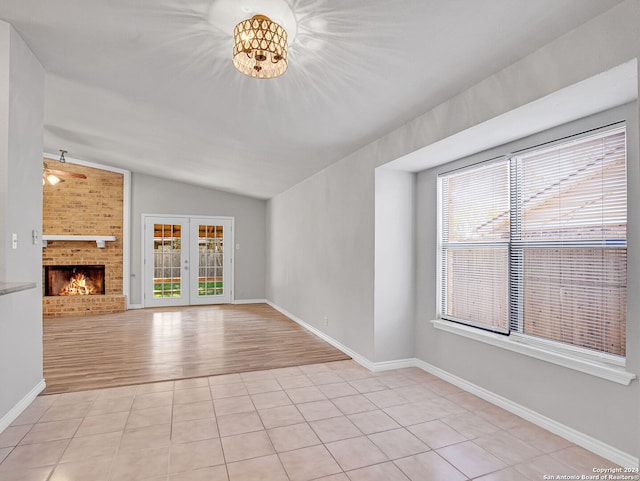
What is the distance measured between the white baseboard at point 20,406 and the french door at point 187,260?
4717 millimetres

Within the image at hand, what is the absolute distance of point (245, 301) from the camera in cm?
856

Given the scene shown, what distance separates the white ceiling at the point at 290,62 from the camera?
1.99 m

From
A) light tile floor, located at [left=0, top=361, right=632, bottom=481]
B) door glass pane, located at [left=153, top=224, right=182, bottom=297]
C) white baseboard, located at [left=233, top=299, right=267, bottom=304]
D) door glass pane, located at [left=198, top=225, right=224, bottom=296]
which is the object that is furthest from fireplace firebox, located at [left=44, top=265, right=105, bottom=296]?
light tile floor, located at [left=0, top=361, right=632, bottom=481]

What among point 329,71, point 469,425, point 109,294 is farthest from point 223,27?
point 109,294

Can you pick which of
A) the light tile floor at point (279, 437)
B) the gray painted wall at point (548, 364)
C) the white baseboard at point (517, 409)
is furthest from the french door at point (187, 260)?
the gray painted wall at point (548, 364)

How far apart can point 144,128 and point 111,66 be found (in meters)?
1.71

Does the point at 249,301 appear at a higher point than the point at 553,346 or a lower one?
lower

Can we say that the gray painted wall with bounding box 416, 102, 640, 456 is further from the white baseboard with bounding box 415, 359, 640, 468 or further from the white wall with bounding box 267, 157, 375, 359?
the white wall with bounding box 267, 157, 375, 359

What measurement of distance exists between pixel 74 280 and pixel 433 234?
7.14 m

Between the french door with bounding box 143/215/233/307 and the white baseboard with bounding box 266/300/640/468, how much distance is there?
439 centimetres

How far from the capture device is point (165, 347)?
4.73 meters

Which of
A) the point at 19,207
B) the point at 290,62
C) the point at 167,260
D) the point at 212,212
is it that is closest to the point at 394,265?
the point at 290,62

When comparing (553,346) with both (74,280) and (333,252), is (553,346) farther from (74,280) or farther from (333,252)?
(74,280)

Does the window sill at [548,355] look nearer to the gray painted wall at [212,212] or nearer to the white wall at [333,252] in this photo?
the white wall at [333,252]
